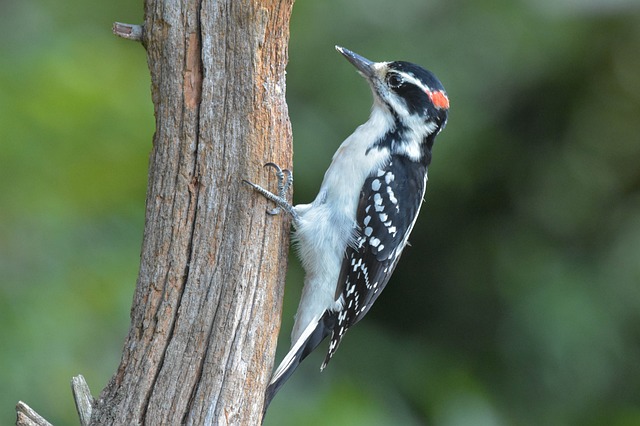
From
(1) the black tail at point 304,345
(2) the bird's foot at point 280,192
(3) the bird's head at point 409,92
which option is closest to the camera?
(2) the bird's foot at point 280,192

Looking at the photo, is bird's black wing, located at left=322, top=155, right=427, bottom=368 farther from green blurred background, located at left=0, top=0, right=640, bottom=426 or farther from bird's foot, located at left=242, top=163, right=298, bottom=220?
green blurred background, located at left=0, top=0, right=640, bottom=426

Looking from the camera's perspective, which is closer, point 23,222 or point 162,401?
point 162,401

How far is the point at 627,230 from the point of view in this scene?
244 inches

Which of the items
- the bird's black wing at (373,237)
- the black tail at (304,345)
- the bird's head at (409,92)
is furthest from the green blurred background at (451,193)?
the bird's head at (409,92)

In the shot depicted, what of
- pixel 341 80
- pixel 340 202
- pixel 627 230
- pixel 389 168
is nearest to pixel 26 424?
pixel 340 202

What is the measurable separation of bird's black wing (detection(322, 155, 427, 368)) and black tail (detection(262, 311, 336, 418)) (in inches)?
1.9

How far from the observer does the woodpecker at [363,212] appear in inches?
158

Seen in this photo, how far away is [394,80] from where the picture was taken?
421cm

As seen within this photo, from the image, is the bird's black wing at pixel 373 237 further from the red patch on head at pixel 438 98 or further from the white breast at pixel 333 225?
the red patch on head at pixel 438 98

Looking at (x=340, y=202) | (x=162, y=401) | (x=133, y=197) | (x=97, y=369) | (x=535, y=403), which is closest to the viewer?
(x=162, y=401)

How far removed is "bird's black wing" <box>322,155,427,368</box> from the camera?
4051mm

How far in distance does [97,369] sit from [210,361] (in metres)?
1.58

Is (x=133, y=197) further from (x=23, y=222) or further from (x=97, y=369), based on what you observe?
(x=97, y=369)

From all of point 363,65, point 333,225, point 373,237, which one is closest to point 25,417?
point 333,225
